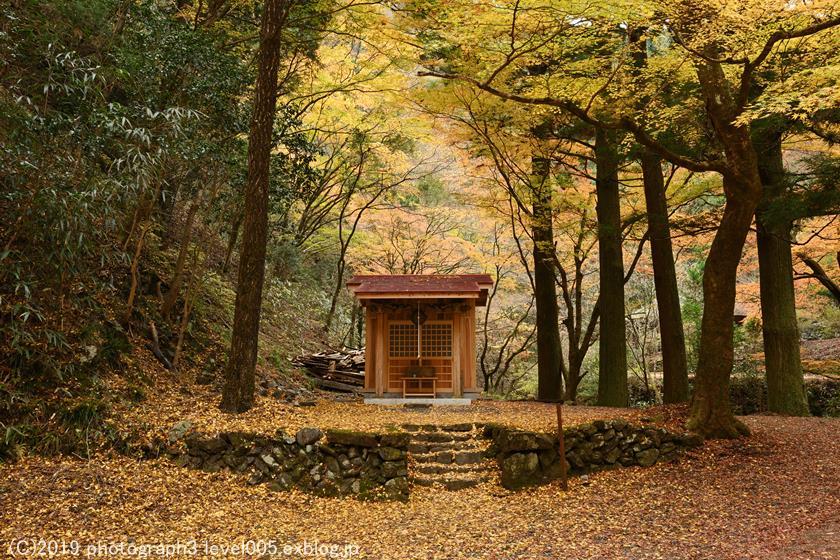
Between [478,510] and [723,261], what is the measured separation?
4015 millimetres

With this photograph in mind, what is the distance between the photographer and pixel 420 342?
35.0 ft

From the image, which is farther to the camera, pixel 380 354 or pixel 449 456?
pixel 380 354

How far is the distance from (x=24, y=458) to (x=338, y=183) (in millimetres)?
11336

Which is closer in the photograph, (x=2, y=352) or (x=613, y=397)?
(x=2, y=352)

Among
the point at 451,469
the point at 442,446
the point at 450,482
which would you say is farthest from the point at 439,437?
the point at 450,482

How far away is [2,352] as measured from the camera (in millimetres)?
5539

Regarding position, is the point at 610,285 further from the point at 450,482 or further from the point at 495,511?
the point at 495,511

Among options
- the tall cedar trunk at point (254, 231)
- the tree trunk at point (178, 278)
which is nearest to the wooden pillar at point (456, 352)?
the tall cedar trunk at point (254, 231)

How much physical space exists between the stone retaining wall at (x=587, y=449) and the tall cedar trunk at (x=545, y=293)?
3876 mm

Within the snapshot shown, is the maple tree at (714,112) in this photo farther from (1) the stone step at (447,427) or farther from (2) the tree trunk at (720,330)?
(1) the stone step at (447,427)

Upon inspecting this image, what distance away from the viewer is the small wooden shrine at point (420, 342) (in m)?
10.6

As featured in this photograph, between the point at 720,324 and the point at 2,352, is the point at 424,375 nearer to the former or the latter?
the point at 720,324

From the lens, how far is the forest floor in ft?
14.7

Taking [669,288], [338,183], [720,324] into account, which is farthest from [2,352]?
[338,183]
